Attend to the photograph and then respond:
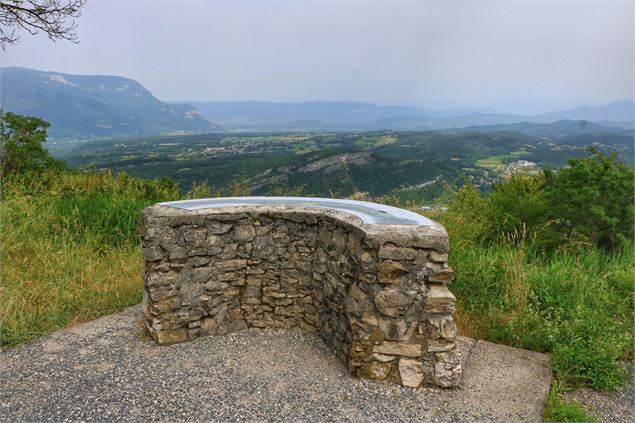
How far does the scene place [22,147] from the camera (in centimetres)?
1157

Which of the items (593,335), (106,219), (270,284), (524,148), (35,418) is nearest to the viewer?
(35,418)

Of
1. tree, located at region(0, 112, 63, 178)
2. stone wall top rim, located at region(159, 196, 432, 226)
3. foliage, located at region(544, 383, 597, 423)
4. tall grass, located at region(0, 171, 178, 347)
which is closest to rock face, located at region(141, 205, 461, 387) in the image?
stone wall top rim, located at region(159, 196, 432, 226)

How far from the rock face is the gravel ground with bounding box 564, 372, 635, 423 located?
4.13 feet

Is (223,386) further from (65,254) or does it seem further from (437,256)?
(65,254)

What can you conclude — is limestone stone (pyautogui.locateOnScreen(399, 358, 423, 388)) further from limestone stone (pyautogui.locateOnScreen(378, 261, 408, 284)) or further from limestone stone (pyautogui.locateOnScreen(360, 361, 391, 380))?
limestone stone (pyautogui.locateOnScreen(378, 261, 408, 284))

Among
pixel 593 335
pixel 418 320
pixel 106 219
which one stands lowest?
pixel 593 335

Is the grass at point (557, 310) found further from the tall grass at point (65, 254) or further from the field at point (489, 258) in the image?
the tall grass at point (65, 254)

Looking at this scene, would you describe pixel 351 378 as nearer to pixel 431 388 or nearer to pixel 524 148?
pixel 431 388

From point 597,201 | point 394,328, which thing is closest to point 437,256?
point 394,328

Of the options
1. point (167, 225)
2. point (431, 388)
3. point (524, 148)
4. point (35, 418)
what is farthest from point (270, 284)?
point (524, 148)

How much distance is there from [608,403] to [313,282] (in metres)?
3.14

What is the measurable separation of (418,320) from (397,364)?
47 centimetres

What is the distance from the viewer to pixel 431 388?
407cm

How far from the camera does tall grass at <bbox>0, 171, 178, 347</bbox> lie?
5.31 metres
